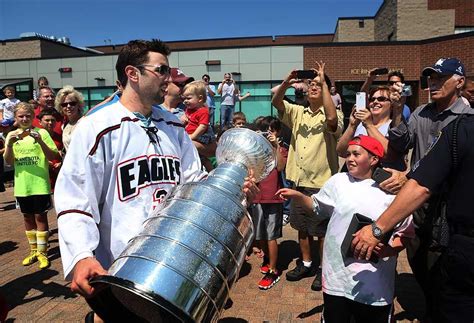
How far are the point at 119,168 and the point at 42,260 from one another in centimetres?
403

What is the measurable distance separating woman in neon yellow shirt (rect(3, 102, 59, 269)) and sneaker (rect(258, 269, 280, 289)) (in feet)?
9.40

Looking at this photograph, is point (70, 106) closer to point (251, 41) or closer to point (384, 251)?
point (384, 251)

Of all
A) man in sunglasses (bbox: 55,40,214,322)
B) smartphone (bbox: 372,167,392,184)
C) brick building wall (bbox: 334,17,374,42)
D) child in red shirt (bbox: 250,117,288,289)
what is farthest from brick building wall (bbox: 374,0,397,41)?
man in sunglasses (bbox: 55,40,214,322)

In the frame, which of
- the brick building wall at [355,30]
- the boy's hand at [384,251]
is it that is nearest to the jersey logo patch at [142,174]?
the boy's hand at [384,251]

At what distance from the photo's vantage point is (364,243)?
2.48 m

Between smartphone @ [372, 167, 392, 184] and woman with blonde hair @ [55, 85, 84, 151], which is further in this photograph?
woman with blonde hair @ [55, 85, 84, 151]

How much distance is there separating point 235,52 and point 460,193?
19.2 m

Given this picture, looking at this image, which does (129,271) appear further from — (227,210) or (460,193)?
(460,193)

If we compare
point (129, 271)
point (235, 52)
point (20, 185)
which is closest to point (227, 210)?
point (129, 271)

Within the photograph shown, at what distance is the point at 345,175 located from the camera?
10.2ft

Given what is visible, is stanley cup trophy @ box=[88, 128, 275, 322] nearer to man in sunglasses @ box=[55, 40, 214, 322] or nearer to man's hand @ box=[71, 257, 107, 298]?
man's hand @ box=[71, 257, 107, 298]

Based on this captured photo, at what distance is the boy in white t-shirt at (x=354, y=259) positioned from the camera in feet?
9.19

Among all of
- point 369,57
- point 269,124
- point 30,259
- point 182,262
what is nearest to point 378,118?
point 269,124

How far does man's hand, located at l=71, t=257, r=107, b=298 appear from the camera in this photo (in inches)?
64.8
